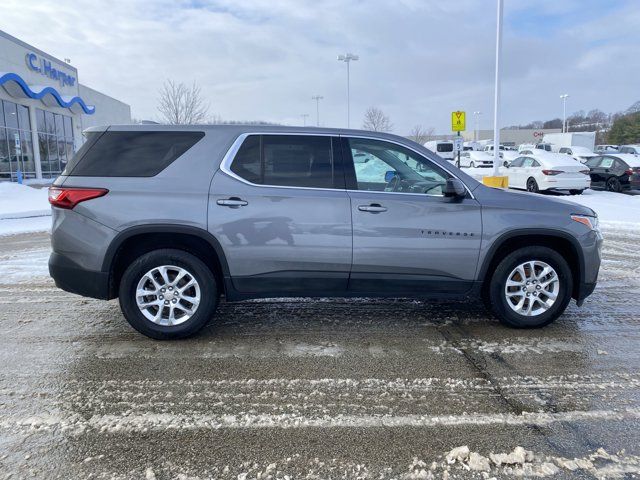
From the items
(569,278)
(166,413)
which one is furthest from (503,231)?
(166,413)

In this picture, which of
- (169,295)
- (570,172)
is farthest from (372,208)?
(570,172)

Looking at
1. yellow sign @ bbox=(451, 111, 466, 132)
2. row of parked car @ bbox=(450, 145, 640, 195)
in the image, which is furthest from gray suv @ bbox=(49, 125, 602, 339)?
yellow sign @ bbox=(451, 111, 466, 132)

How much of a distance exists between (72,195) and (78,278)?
715 millimetres

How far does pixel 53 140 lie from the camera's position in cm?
2862

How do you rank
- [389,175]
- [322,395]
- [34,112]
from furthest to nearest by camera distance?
[34,112] → [389,175] → [322,395]

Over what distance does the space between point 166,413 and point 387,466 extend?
145 cm

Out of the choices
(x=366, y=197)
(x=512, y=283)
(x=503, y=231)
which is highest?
(x=366, y=197)

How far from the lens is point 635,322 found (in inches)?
189

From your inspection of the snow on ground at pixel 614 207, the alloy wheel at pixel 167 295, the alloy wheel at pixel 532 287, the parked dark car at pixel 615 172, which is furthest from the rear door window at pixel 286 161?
the parked dark car at pixel 615 172

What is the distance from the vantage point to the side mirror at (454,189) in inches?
166

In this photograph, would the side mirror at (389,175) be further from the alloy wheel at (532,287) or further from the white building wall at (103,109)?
the white building wall at (103,109)

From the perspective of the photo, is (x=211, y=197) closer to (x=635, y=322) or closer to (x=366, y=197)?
(x=366, y=197)

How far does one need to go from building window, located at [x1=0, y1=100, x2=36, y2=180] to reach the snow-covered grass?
547 cm

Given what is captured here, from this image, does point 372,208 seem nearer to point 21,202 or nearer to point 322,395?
point 322,395
